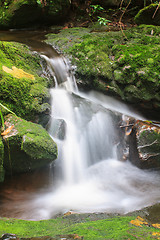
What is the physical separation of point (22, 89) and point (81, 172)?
1.88 metres

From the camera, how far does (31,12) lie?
26.5 ft

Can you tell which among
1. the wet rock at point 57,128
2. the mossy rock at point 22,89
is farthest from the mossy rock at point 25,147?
the wet rock at point 57,128

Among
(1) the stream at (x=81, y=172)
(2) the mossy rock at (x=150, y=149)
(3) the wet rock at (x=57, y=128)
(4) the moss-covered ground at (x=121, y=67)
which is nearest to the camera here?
(1) the stream at (x=81, y=172)

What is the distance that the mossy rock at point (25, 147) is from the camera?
317 cm

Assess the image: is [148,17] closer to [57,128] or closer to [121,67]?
[121,67]

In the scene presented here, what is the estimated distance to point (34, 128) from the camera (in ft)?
11.2

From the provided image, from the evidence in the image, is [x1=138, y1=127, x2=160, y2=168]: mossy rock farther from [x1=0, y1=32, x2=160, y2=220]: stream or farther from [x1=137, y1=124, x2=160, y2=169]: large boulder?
[x1=0, y1=32, x2=160, y2=220]: stream

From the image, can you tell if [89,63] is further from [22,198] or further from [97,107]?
[22,198]

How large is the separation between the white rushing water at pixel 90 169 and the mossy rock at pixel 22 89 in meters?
0.36

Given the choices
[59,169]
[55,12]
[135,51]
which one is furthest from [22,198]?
[55,12]

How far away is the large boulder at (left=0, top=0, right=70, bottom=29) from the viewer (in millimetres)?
7824

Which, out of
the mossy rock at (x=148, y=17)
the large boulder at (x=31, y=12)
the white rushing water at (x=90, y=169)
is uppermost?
the large boulder at (x=31, y=12)

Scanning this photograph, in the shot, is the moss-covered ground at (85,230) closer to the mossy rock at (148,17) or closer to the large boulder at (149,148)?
the large boulder at (149,148)

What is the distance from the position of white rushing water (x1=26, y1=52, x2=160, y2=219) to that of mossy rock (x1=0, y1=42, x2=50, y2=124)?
36 centimetres
